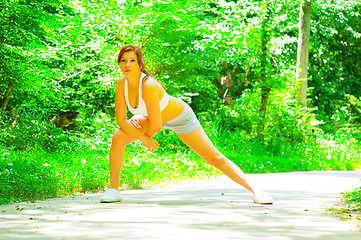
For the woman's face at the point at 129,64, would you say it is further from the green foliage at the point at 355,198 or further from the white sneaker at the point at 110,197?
the green foliage at the point at 355,198

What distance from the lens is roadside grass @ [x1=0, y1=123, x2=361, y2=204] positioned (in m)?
7.19

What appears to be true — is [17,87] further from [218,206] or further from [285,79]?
[285,79]

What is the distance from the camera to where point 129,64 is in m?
5.70

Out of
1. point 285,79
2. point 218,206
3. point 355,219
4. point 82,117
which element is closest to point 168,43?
point 82,117

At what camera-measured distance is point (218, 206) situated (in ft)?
19.1

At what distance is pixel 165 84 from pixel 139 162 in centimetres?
499

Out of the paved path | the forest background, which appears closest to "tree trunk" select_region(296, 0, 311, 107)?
the forest background

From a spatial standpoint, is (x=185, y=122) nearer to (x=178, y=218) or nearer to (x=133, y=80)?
(x=133, y=80)

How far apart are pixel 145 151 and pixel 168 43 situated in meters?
3.51

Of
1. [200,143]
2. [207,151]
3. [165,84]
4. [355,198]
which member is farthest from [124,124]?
[165,84]

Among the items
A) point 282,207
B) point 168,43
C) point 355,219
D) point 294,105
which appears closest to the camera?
point 355,219

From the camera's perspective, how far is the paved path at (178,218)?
13.2ft

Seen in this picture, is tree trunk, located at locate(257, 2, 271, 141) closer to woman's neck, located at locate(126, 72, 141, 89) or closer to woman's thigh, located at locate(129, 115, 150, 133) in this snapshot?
woman's thigh, located at locate(129, 115, 150, 133)

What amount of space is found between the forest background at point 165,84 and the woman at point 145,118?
1392 millimetres
